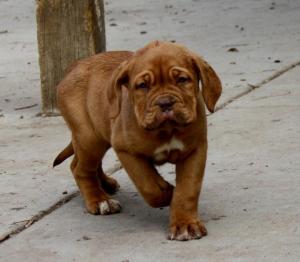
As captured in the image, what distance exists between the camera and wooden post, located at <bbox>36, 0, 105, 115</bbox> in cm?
811

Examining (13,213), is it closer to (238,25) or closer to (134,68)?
(134,68)

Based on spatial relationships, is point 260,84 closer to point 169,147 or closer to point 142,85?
point 169,147

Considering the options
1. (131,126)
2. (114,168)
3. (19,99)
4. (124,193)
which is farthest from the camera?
(19,99)

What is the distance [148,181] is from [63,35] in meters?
3.33

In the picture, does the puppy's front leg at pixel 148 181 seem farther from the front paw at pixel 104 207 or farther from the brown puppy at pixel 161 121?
the front paw at pixel 104 207

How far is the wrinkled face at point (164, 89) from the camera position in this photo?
15.6 feet

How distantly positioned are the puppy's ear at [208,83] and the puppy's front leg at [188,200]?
24 cm

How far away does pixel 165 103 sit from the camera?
186 inches

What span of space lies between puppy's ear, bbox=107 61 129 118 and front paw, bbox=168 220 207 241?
2.11 ft

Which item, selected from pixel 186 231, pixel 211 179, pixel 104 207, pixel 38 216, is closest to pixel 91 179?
pixel 104 207

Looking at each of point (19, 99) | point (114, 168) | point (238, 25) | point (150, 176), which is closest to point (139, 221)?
point (150, 176)

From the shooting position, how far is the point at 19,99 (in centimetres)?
898

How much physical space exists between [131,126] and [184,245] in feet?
2.14

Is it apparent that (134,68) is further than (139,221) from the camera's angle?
No
